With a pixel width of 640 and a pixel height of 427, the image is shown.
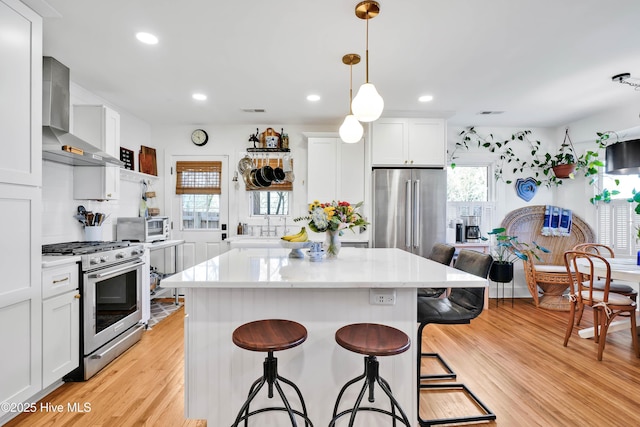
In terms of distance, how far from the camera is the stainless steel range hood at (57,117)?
7.87 ft

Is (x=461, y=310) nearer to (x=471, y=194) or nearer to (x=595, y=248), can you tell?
(x=471, y=194)

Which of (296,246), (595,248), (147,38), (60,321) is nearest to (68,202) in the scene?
(60,321)

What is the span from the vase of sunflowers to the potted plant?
2.97 m

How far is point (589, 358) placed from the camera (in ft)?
8.89

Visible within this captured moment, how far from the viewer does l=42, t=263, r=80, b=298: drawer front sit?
208 centimetres

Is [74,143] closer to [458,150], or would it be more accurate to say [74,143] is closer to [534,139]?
Answer: [458,150]

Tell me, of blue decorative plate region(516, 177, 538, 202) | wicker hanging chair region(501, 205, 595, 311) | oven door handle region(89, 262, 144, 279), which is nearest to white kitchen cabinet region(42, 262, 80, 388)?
oven door handle region(89, 262, 144, 279)

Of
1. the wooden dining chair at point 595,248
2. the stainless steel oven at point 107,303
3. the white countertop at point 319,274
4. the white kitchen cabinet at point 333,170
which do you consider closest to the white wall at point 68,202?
the stainless steel oven at point 107,303

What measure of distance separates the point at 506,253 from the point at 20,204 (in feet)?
17.9

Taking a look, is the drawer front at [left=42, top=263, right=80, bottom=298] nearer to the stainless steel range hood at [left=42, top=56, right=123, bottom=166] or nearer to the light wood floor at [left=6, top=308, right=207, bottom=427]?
the light wood floor at [left=6, top=308, right=207, bottom=427]

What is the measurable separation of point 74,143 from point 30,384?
5.71 feet

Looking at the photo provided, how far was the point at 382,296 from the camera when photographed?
1735 mm

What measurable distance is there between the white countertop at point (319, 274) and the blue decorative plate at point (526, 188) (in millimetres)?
3551

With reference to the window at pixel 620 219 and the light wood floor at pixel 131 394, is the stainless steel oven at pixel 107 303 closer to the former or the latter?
the light wood floor at pixel 131 394
